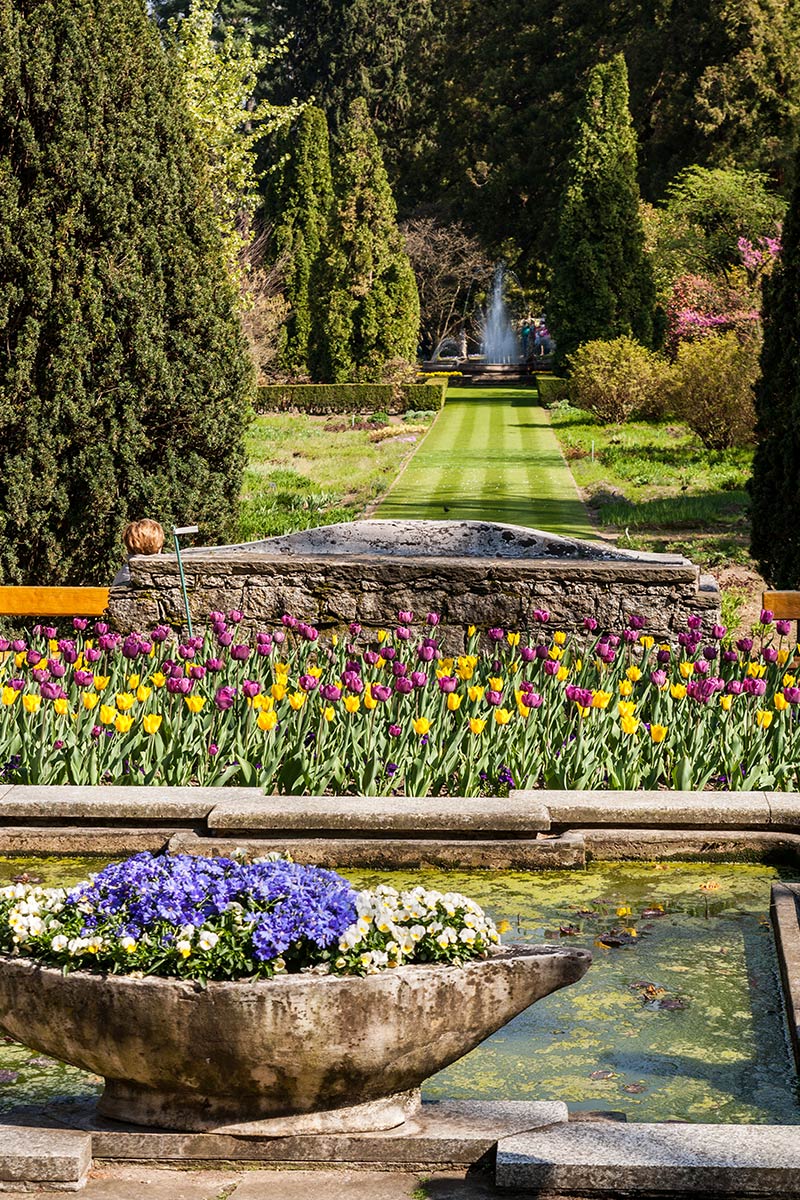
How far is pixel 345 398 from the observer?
34.8 metres

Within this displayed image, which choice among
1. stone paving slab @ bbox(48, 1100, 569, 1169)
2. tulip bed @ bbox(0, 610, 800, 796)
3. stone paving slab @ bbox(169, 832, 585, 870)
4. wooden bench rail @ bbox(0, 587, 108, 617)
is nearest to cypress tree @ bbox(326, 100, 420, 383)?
wooden bench rail @ bbox(0, 587, 108, 617)

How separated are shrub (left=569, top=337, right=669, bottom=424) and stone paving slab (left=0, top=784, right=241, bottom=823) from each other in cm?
2322

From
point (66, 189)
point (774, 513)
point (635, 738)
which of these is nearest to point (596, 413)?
point (774, 513)

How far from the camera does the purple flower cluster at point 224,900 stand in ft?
11.0

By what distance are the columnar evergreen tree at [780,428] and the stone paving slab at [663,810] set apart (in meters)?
5.10

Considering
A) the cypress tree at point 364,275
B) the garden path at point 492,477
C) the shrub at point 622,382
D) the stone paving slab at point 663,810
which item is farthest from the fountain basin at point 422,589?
the cypress tree at point 364,275

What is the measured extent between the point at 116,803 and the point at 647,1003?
2.53 metres

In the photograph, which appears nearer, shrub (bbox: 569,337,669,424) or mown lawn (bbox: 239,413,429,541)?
mown lawn (bbox: 239,413,429,541)

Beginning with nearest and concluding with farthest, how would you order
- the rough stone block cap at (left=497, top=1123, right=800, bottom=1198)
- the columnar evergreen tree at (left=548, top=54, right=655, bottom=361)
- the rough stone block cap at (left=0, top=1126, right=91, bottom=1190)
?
the rough stone block cap at (left=497, top=1123, right=800, bottom=1198) → the rough stone block cap at (left=0, top=1126, right=91, bottom=1190) → the columnar evergreen tree at (left=548, top=54, right=655, bottom=361)

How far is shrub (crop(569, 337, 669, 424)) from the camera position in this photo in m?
29.3

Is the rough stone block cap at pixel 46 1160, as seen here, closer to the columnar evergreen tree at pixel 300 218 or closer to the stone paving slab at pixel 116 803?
the stone paving slab at pixel 116 803

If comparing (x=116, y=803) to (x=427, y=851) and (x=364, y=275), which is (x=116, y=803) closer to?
(x=427, y=851)

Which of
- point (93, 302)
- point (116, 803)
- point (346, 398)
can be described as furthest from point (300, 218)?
point (116, 803)

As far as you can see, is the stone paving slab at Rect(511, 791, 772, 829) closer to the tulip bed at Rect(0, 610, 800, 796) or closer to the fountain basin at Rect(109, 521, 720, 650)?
the tulip bed at Rect(0, 610, 800, 796)
